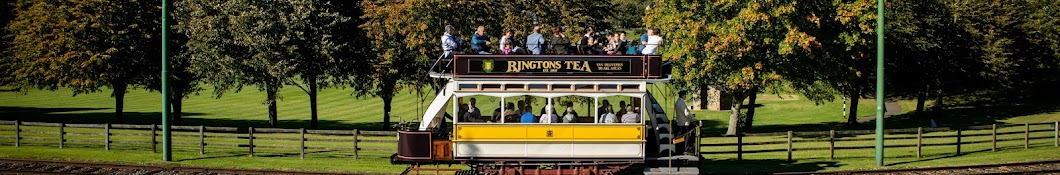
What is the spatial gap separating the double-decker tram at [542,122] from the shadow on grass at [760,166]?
4129 mm

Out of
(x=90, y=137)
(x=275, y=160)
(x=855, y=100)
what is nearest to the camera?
(x=275, y=160)

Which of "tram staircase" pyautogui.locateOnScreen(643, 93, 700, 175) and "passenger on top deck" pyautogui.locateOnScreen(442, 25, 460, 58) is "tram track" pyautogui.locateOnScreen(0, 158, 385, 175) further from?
"tram staircase" pyautogui.locateOnScreen(643, 93, 700, 175)

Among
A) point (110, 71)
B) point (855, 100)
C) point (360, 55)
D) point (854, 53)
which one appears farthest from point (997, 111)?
point (110, 71)

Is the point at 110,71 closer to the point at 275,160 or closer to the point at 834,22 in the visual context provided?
→ the point at 275,160

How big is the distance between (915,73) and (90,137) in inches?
1531

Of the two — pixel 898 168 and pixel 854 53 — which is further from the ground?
pixel 854 53

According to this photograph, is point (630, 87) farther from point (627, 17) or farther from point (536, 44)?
point (627, 17)

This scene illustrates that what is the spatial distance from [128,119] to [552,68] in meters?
40.7

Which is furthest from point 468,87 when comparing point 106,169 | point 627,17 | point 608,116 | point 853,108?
point 627,17

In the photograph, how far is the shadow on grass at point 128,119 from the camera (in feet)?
172

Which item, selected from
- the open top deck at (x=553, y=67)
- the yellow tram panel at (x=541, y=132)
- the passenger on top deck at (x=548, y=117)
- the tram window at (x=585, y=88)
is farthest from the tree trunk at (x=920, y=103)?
the passenger on top deck at (x=548, y=117)

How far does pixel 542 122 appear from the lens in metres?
21.2

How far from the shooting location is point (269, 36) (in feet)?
135

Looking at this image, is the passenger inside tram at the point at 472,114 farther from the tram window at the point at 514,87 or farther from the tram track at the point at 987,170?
the tram track at the point at 987,170
